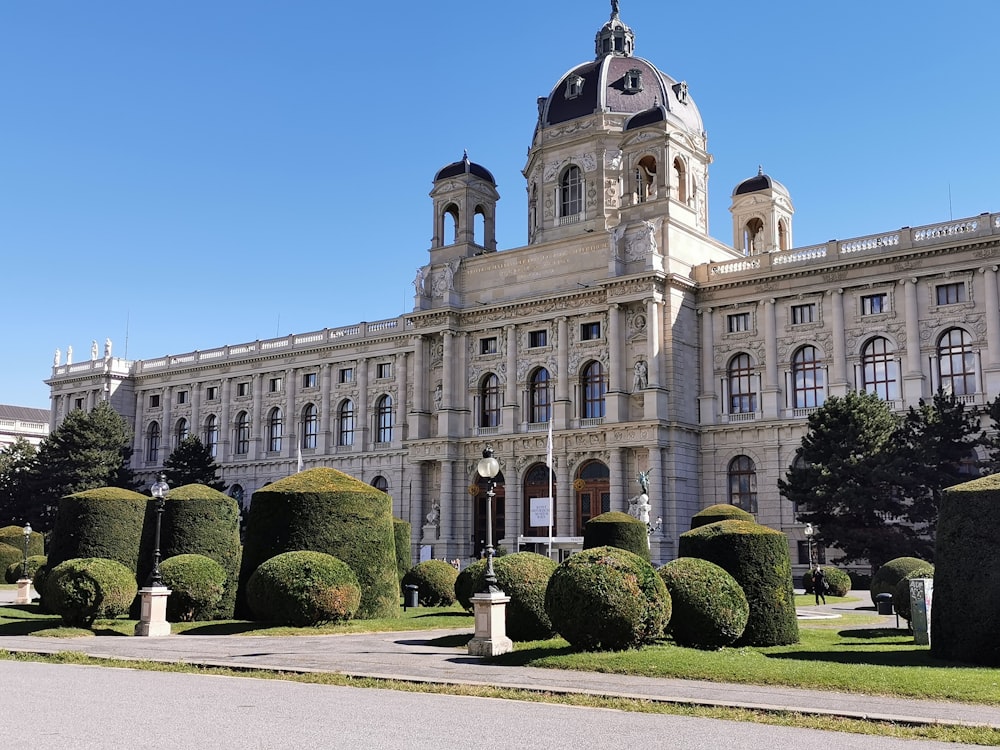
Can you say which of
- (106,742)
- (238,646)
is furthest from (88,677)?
(106,742)

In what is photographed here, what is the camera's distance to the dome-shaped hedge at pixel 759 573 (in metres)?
22.8

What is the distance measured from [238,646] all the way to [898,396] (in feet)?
133

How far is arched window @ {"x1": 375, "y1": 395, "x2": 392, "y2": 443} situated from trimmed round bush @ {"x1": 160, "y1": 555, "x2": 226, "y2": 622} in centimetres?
4539

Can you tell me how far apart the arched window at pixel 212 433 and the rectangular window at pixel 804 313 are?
49328 millimetres

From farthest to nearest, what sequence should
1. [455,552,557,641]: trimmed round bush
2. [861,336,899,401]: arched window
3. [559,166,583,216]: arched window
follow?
[559,166,583,216]: arched window
[861,336,899,401]: arched window
[455,552,557,641]: trimmed round bush

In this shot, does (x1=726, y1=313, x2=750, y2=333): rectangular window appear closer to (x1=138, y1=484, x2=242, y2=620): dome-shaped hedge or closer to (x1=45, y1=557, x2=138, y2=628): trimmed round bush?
(x1=138, y1=484, x2=242, y2=620): dome-shaped hedge

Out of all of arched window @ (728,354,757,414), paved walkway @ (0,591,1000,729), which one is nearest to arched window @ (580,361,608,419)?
arched window @ (728,354,757,414)

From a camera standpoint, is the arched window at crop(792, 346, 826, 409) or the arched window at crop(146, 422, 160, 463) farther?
the arched window at crop(146, 422, 160, 463)

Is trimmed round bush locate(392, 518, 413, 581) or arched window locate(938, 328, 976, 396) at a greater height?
arched window locate(938, 328, 976, 396)

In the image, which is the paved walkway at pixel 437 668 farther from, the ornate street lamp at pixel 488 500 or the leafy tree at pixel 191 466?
Result: the leafy tree at pixel 191 466

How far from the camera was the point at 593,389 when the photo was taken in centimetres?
6297

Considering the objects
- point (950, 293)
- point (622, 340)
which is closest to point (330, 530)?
point (622, 340)

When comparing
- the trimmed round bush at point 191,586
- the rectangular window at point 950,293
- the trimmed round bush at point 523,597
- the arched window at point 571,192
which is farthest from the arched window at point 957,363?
the trimmed round bush at point 191,586

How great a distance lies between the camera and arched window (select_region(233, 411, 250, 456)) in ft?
277
